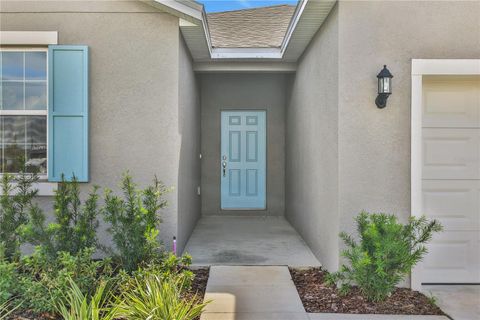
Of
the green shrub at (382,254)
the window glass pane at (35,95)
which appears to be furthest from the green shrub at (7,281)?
the green shrub at (382,254)

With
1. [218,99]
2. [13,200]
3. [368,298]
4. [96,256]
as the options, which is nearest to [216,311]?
[368,298]

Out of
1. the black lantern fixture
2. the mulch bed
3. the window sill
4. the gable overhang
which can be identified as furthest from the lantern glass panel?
the window sill

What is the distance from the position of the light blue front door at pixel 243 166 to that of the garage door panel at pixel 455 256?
4.47m

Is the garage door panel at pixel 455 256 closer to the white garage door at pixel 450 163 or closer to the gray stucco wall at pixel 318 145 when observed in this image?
the white garage door at pixel 450 163

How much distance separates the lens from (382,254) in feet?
11.2

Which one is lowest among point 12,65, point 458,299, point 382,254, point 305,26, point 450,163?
point 458,299

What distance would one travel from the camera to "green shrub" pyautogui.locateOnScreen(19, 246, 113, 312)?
3162 millimetres

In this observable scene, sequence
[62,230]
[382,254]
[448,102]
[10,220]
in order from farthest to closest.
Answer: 1. [448,102]
2. [10,220]
3. [62,230]
4. [382,254]

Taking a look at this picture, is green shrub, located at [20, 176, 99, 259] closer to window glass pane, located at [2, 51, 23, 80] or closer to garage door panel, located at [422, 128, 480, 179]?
window glass pane, located at [2, 51, 23, 80]

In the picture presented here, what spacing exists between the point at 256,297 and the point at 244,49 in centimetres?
392

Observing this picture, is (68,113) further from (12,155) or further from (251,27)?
(251,27)

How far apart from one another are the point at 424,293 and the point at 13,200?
4.31 metres

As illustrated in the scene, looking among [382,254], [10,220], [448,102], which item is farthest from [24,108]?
[448,102]

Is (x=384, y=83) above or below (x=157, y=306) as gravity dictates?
above
